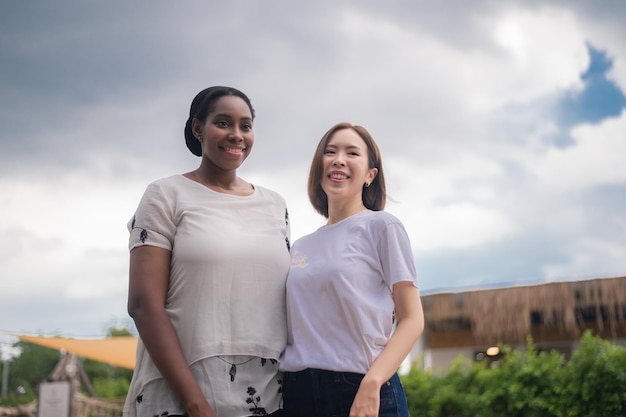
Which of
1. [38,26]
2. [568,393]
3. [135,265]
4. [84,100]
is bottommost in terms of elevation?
[568,393]

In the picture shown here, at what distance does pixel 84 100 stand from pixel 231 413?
959 cm

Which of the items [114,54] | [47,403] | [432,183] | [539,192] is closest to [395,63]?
[432,183]

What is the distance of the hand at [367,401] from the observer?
5.69ft

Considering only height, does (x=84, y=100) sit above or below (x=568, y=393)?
above

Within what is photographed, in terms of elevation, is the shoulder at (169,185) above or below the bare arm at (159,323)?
above

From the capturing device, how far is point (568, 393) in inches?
236

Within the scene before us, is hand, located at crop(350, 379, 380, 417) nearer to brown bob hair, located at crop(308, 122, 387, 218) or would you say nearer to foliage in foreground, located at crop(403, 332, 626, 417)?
brown bob hair, located at crop(308, 122, 387, 218)

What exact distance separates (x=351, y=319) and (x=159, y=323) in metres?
0.46

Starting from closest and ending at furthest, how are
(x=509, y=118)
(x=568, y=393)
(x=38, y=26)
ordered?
1. (x=568, y=393)
2. (x=38, y=26)
3. (x=509, y=118)

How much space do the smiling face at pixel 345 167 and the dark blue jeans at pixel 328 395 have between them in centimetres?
54

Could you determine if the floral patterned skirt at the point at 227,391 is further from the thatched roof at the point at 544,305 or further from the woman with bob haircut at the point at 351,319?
the thatched roof at the point at 544,305

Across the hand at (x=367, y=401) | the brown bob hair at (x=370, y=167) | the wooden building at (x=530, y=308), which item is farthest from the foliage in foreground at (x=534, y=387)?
the hand at (x=367, y=401)

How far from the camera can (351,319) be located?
6.09 ft

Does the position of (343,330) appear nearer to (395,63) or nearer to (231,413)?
(231,413)
